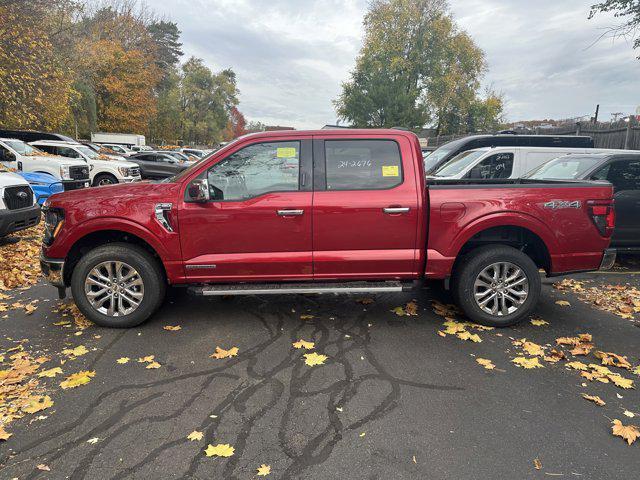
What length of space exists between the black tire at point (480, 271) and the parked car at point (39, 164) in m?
10.8

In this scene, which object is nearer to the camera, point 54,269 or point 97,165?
point 54,269

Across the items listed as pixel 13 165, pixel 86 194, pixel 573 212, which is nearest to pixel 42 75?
pixel 13 165

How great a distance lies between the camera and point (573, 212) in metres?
4.17

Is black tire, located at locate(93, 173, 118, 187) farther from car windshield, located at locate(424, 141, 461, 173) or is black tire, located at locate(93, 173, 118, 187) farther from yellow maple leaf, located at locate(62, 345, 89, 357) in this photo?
yellow maple leaf, located at locate(62, 345, 89, 357)

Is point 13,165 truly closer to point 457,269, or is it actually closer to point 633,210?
point 457,269

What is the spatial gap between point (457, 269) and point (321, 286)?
4.94 ft

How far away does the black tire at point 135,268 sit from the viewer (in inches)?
160

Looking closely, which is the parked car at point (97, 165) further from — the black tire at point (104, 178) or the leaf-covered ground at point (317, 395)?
the leaf-covered ground at point (317, 395)

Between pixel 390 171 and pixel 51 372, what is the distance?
3.57m

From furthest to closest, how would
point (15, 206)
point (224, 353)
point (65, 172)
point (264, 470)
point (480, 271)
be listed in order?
point (65, 172) < point (15, 206) < point (480, 271) < point (224, 353) < point (264, 470)

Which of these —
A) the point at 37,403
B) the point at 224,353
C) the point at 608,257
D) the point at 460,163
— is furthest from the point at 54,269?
the point at 460,163

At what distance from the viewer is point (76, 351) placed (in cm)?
374

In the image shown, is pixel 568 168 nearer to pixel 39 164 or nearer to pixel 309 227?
pixel 309 227

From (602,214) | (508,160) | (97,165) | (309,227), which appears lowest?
(309,227)
